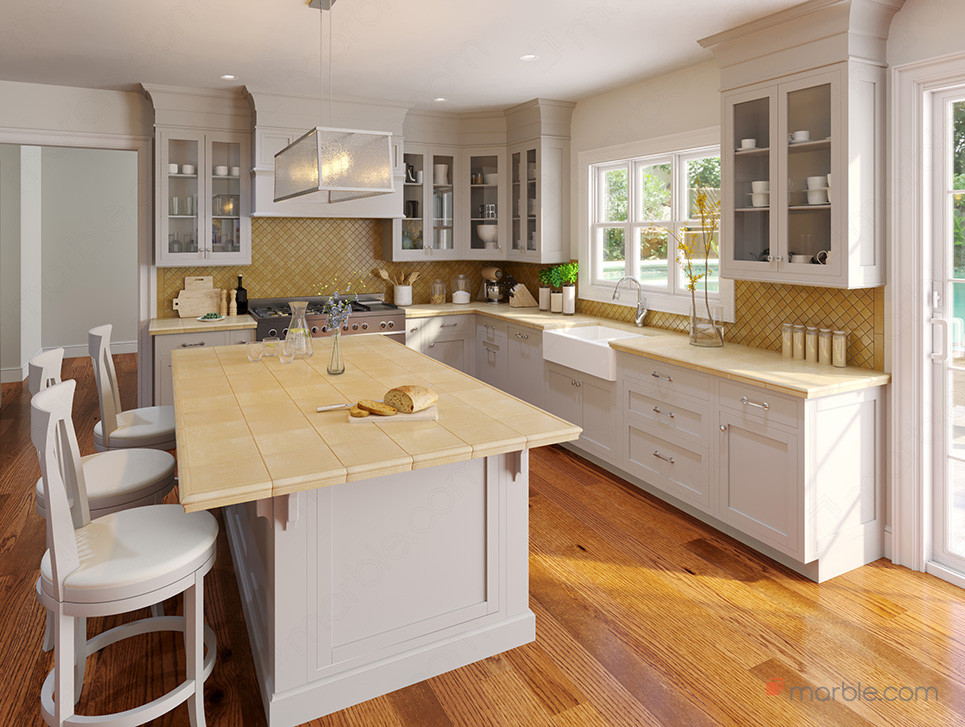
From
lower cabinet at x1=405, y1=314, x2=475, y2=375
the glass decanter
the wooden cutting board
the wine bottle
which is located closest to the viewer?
the glass decanter

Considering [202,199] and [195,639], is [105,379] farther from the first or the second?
[202,199]

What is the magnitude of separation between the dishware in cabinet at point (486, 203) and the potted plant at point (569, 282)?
0.80 metres

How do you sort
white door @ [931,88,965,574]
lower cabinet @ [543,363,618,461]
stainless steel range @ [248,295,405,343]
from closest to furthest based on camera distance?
white door @ [931,88,965,574] < lower cabinet @ [543,363,618,461] < stainless steel range @ [248,295,405,343]

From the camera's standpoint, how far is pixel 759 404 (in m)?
3.19

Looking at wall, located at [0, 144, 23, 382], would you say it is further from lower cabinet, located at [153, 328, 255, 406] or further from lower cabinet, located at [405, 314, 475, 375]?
lower cabinet, located at [405, 314, 475, 375]

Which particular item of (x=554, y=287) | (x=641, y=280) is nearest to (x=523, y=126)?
(x=554, y=287)

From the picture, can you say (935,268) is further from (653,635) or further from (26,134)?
(26,134)

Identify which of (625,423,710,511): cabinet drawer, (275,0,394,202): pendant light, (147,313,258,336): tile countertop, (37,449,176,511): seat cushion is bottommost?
(625,423,710,511): cabinet drawer

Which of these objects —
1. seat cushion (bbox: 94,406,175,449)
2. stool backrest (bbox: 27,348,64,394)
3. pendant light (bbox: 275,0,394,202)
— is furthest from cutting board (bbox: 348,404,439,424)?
seat cushion (bbox: 94,406,175,449)

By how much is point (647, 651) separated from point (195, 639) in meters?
1.60

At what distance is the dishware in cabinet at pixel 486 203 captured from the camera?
6.08 m

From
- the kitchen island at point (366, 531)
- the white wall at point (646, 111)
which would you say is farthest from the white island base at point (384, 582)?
the white wall at point (646, 111)

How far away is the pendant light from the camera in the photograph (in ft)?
8.82

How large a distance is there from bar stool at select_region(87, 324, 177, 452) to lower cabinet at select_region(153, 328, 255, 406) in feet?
5.14
